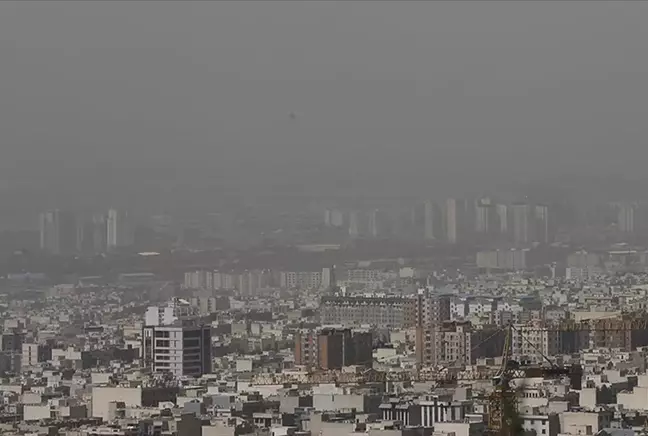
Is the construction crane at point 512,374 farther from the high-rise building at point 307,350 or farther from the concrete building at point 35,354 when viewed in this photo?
the concrete building at point 35,354

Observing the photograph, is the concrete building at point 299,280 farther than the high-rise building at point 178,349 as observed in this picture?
Yes

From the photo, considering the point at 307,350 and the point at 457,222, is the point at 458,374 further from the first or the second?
the point at 457,222

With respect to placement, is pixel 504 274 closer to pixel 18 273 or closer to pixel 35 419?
pixel 18 273

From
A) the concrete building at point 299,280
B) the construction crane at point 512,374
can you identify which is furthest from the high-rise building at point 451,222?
the construction crane at point 512,374

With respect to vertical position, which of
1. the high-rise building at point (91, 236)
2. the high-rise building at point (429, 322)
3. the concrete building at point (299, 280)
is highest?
the high-rise building at point (91, 236)

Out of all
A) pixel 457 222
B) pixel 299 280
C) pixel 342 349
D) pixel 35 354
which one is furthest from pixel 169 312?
pixel 457 222

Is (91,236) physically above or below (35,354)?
above

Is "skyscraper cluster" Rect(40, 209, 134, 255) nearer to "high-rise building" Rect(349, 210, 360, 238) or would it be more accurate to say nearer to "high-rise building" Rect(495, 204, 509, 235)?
"high-rise building" Rect(349, 210, 360, 238)

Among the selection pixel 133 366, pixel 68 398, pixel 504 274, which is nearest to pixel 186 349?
pixel 133 366
